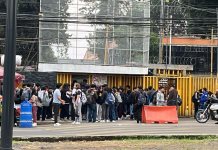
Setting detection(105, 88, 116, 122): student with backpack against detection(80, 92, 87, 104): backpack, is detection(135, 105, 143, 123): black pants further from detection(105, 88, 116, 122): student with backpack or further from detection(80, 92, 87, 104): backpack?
detection(80, 92, 87, 104): backpack

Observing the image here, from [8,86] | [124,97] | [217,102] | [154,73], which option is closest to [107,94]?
[124,97]

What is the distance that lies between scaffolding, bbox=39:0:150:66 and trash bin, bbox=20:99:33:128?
33.9 ft

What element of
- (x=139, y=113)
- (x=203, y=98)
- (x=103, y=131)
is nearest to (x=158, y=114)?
(x=139, y=113)

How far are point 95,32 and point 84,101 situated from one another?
991cm

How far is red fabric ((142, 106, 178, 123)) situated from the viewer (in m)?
24.2

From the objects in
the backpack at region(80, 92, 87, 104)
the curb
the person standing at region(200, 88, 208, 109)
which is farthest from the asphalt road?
the person standing at region(200, 88, 208, 109)

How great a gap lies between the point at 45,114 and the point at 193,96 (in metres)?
9.71

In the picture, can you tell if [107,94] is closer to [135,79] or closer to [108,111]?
[108,111]

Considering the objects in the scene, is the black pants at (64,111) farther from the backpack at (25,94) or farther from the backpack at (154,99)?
the backpack at (154,99)

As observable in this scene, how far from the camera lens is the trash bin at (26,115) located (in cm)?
2073

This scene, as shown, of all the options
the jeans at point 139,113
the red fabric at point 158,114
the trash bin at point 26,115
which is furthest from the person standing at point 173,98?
the trash bin at point 26,115

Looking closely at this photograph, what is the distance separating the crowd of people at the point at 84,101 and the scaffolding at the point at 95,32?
5.55 m

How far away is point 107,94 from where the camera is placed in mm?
24453

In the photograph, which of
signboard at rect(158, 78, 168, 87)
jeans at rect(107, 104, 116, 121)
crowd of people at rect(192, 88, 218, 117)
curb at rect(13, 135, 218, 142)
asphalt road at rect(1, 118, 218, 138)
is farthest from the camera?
signboard at rect(158, 78, 168, 87)
